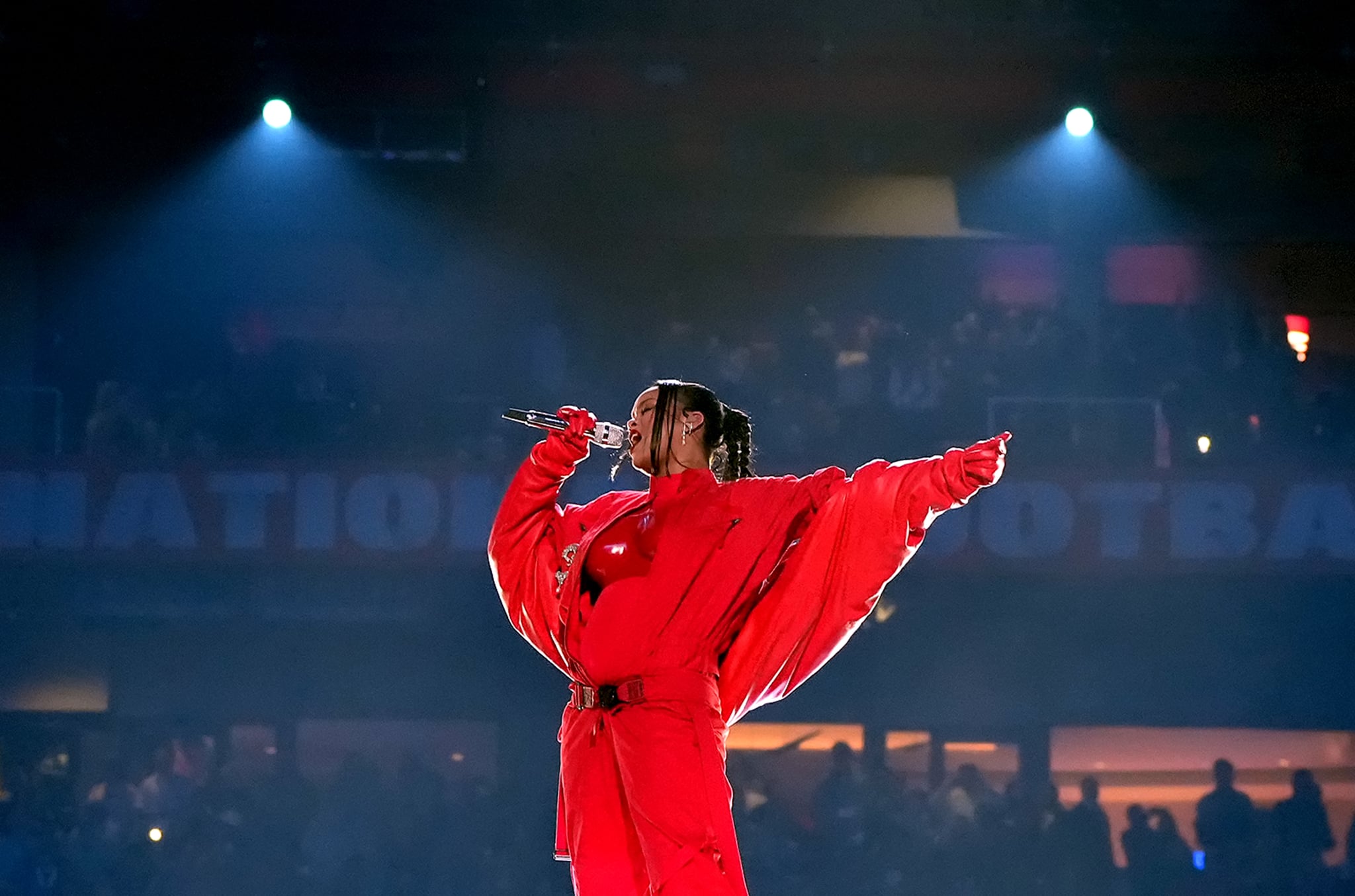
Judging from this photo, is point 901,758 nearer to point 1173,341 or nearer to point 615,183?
point 1173,341

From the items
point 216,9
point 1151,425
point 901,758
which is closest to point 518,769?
point 901,758

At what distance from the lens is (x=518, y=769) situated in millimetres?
6477

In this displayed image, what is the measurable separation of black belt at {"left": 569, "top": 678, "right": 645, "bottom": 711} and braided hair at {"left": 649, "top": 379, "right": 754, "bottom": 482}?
468 millimetres

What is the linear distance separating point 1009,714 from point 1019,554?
2.33ft

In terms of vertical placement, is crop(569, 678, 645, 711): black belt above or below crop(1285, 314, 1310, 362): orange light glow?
below

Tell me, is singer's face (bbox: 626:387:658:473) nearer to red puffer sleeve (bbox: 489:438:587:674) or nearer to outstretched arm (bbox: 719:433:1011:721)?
red puffer sleeve (bbox: 489:438:587:674)

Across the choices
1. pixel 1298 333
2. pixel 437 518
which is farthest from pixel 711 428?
pixel 1298 333

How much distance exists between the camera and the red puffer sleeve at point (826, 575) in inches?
109

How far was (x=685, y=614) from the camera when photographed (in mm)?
2809

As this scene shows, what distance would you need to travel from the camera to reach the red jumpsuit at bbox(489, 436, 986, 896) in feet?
8.87

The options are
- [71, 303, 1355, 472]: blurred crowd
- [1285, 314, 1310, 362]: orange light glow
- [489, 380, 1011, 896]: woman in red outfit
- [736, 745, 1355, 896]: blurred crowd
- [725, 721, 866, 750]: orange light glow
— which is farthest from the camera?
[1285, 314, 1310, 362]: orange light glow

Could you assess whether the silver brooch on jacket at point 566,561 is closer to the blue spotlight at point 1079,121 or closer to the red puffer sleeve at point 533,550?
the red puffer sleeve at point 533,550

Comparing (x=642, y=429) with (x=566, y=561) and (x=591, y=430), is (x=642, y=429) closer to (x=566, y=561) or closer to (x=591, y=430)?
(x=591, y=430)

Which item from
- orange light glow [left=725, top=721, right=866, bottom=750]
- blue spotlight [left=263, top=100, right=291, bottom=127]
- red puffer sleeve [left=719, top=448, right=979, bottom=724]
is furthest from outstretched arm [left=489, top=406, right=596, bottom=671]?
blue spotlight [left=263, top=100, right=291, bottom=127]
